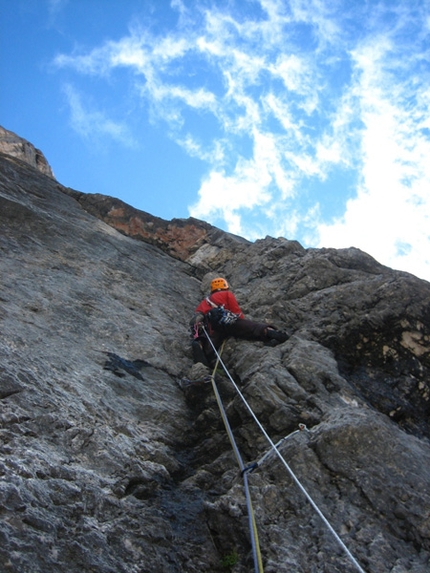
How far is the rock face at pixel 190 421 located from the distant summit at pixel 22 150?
285 inches

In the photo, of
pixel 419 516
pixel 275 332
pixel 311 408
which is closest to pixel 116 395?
pixel 311 408

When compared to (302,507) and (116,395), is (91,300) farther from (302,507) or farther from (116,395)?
(302,507)

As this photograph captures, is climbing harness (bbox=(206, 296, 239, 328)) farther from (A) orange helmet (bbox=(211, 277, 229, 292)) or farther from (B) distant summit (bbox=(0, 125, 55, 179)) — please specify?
(B) distant summit (bbox=(0, 125, 55, 179))

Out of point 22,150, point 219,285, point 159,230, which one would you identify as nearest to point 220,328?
point 219,285

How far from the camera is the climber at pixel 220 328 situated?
7.88 meters

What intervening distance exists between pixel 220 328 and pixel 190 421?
2520mm

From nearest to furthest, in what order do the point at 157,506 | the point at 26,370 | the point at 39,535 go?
1. the point at 39,535
2. the point at 157,506
3. the point at 26,370

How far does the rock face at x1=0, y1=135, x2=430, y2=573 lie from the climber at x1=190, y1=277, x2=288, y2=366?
22 centimetres

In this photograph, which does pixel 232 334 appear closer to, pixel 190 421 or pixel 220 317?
pixel 220 317

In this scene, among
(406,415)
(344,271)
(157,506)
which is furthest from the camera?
(344,271)

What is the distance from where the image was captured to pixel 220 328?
27.8ft

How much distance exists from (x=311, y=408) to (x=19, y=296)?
4329 millimetres

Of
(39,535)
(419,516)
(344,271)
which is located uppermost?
(344,271)

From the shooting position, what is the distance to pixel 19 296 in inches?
280
